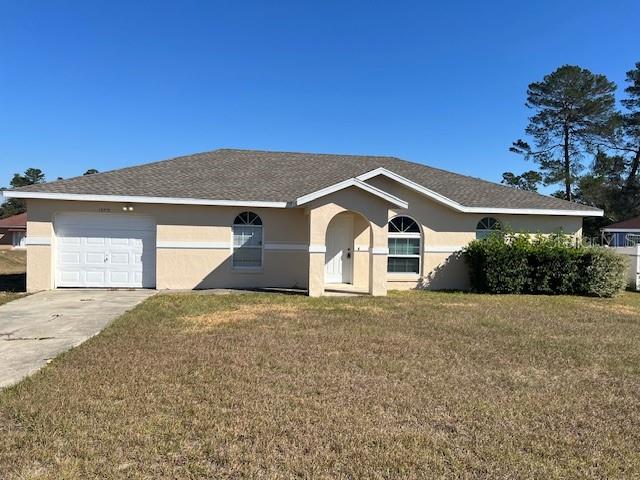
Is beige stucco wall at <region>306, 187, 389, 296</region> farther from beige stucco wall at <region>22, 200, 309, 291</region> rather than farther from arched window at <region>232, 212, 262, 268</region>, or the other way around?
arched window at <region>232, 212, 262, 268</region>

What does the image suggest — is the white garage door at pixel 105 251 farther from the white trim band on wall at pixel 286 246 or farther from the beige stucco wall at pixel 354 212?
the beige stucco wall at pixel 354 212

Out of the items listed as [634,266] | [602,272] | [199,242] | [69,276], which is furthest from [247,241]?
[634,266]

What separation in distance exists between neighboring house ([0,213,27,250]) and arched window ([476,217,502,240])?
48353 millimetres

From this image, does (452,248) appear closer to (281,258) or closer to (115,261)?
(281,258)

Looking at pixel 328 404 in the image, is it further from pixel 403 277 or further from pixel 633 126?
pixel 633 126

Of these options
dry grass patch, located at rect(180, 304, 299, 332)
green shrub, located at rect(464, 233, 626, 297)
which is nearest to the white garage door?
dry grass patch, located at rect(180, 304, 299, 332)

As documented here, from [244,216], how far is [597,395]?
11967 millimetres

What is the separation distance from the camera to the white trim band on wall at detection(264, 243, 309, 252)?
52.6 ft

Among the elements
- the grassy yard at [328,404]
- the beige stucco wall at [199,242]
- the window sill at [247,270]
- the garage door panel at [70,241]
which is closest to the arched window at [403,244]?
the beige stucco wall at [199,242]

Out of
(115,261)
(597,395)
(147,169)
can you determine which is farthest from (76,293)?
(597,395)

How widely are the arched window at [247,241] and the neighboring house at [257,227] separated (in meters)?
0.03

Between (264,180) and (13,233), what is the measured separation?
1809 inches

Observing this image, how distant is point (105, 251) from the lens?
15500mm

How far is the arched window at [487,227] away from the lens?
17.3 meters
